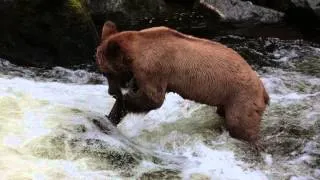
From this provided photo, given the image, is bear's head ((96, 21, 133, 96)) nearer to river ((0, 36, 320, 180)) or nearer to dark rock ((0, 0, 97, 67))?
river ((0, 36, 320, 180))

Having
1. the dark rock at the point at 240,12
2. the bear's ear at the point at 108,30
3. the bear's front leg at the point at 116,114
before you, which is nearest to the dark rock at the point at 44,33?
the bear's front leg at the point at 116,114

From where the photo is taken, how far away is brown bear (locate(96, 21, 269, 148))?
22.7ft

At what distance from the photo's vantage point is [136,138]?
7.35m

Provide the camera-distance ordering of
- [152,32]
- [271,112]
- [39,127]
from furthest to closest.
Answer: [271,112] → [152,32] → [39,127]

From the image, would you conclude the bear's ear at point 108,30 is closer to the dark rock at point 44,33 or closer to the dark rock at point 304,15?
the dark rock at point 44,33

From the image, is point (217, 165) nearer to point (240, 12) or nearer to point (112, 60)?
point (112, 60)

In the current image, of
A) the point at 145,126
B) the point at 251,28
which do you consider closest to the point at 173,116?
the point at 145,126

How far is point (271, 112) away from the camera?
8320 millimetres

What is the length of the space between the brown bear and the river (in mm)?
363

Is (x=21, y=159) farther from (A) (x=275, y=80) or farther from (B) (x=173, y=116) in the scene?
(A) (x=275, y=80)

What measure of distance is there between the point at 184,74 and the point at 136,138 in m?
0.97

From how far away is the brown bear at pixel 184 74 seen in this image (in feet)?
22.7

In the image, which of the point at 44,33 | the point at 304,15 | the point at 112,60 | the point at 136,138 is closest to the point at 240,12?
the point at 304,15

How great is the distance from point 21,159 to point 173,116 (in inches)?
106
